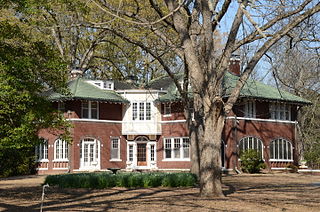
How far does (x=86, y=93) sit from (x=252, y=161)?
1393 centimetres

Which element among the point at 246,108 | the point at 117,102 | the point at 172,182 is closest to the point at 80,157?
A: the point at 117,102

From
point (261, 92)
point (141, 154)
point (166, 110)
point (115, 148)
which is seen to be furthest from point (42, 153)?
point (261, 92)

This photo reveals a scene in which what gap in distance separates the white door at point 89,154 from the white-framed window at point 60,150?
125 cm

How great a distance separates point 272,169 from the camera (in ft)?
118

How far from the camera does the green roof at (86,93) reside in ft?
117

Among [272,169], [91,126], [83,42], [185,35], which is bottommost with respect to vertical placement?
[272,169]

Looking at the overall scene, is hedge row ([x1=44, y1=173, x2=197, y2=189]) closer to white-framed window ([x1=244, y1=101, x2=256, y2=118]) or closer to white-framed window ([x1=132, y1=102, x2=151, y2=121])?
white-framed window ([x1=244, y1=101, x2=256, y2=118])

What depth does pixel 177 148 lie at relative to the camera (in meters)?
37.6

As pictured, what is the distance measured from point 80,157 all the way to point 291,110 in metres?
17.8

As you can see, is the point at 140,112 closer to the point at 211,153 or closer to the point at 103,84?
the point at 103,84

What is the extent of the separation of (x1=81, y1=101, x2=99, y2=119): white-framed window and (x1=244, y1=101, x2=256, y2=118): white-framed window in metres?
11.9

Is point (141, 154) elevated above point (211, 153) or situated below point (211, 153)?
below

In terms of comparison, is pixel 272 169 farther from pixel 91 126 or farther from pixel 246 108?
pixel 91 126

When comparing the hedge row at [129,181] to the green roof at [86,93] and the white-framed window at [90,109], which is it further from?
the white-framed window at [90,109]
